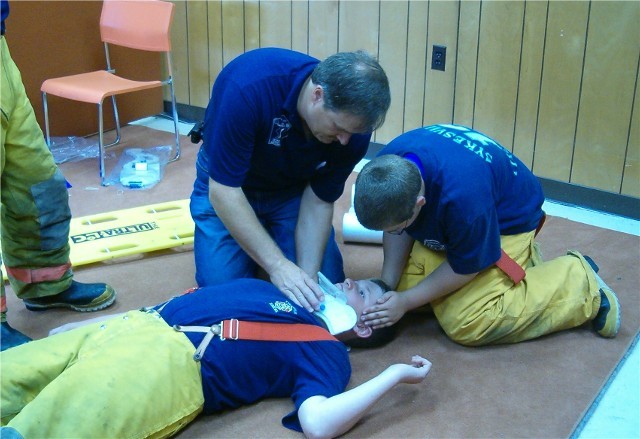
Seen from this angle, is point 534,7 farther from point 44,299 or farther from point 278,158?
point 44,299

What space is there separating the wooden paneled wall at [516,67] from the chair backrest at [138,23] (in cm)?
55

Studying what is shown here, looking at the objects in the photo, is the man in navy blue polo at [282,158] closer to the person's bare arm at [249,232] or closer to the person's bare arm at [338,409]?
the person's bare arm at [249,232]

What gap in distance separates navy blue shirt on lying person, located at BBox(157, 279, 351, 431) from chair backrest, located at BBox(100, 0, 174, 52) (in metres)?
2.06

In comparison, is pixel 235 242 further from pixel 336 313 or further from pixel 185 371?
pixel 185 371

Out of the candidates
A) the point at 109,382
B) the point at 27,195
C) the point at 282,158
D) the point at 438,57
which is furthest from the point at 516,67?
the point at 109,382

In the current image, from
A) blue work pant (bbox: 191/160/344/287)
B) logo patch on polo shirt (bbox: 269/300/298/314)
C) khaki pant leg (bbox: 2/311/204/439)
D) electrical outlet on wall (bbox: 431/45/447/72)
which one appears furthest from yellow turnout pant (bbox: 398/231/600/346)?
electrical outlet on wall (bbox: 431/45/447/72)

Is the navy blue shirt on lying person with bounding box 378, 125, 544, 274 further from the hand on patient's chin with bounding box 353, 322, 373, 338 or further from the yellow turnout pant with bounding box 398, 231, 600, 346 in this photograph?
the hand on patient's chin with bounding box 353, 322, 373, 338

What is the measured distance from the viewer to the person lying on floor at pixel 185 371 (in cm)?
151

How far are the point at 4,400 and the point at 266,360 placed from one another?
1.87 ft

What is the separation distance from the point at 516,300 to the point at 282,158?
0.77 metres

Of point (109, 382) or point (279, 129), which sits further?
point (279, 129)

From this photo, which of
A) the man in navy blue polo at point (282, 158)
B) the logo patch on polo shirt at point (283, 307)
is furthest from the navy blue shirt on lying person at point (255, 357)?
the man in navy blue polo at point (282, 158)

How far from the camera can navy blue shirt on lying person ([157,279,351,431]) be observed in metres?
1.72

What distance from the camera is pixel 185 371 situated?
166cm
